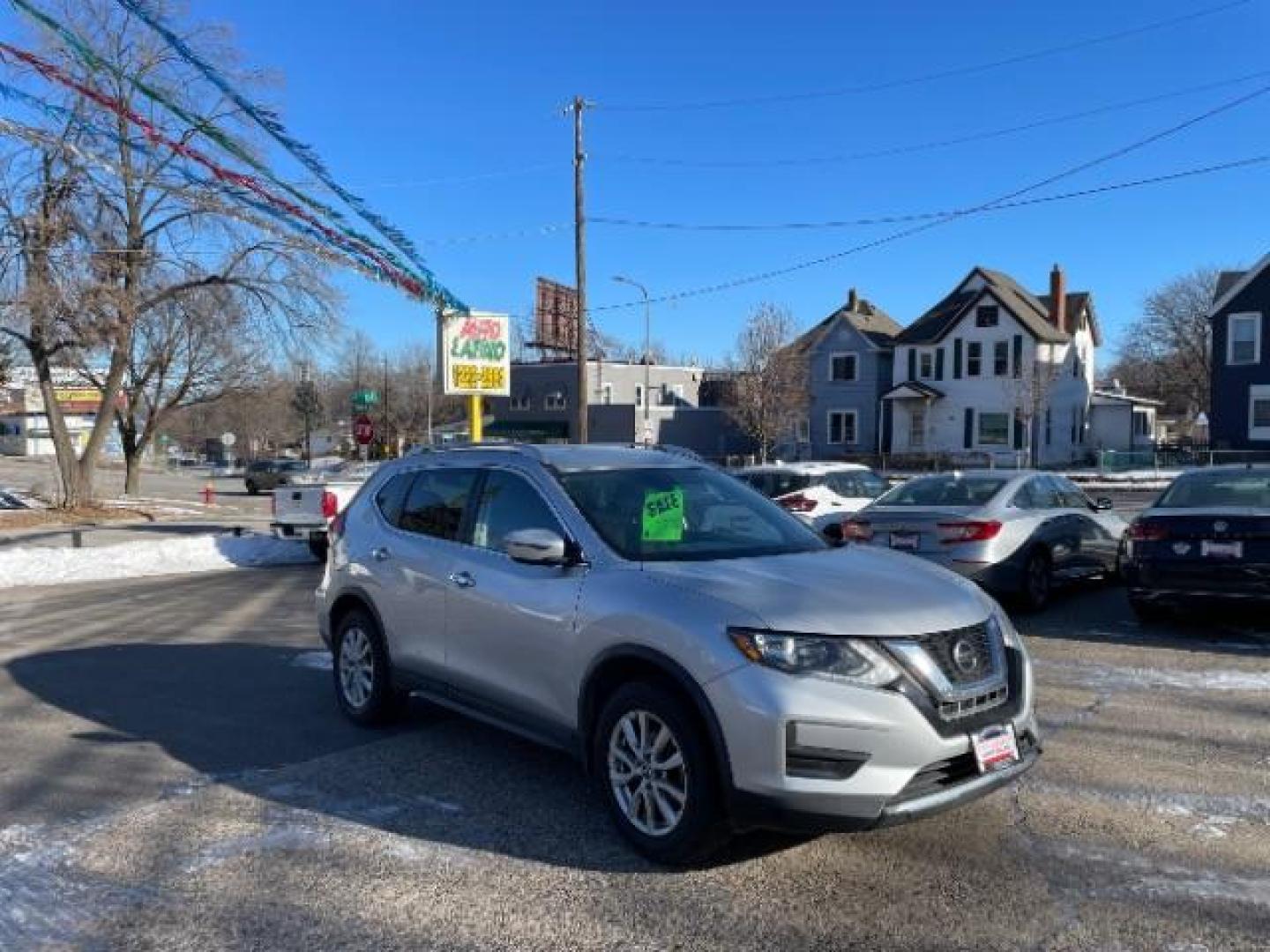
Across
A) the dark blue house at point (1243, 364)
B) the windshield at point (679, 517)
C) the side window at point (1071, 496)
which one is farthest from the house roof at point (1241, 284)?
the windshield at point (679, 517)

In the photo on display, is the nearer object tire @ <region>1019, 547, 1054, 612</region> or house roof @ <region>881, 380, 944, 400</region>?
tire @ <region>1019, 547, 1054, 612</region>

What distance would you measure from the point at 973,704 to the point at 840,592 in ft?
2.09

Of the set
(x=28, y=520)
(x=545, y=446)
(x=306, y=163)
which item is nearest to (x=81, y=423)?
(x=28, y=520)

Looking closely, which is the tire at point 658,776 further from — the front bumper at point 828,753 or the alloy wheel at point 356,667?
the alloy wheel at point 356,667

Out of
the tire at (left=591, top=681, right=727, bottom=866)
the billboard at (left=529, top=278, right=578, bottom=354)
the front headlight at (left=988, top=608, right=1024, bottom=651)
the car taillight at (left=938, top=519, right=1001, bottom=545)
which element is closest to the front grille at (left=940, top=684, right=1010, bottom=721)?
the front headlight at (left=988, top=608, right=1024, bottom=651)

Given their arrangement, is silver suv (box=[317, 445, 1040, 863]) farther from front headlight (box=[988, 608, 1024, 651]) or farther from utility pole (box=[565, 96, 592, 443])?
utility pole (box=[565, 96, 592, 443])

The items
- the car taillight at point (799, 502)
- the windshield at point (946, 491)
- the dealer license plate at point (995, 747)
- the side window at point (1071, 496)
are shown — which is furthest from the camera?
the car taillight at point (799, 502)

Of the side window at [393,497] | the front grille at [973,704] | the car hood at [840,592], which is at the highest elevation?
the side window at [393,497]

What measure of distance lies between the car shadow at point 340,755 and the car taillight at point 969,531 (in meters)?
5.19

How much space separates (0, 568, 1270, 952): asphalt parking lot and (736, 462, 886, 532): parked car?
756cm

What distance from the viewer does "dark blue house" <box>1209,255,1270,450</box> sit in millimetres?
40406

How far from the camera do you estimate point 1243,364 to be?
41.0 meters

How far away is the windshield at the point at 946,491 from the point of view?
10.4m

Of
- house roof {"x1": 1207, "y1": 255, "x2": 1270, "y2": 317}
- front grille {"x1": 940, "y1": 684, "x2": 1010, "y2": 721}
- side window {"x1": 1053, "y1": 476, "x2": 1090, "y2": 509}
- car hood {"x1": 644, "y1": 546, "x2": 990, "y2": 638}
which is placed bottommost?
front grille {"x1": 940, "y1": 684, "x2": 1010, "y2": 721}
